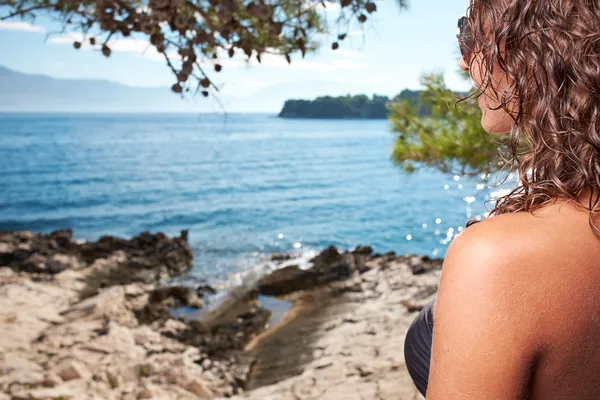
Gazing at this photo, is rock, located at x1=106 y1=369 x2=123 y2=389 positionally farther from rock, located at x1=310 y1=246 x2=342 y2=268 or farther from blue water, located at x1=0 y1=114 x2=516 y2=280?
rock, located at x1=310 y1=246 x2=342 y2=268

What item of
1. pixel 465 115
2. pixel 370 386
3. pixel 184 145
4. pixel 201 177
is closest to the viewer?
pixel 370 386

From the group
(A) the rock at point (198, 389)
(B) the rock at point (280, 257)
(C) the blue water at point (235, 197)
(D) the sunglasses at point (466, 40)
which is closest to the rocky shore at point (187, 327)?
(A) the rock at point (198, 389)

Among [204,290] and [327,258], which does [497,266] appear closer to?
[204,290]

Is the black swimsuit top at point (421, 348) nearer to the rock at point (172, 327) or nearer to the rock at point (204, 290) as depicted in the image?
the rock at point (172, 327)

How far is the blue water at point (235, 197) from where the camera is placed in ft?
62.8

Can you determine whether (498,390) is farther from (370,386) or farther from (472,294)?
(370,386)

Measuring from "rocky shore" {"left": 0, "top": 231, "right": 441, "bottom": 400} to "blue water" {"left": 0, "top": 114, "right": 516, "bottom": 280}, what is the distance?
1999 millimetres

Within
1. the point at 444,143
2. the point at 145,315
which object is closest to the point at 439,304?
the point at 444,143

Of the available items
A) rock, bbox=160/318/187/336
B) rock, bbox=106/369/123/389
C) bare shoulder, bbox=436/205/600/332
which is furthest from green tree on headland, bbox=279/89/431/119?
bare shoulder, bbox=436/205/600/332

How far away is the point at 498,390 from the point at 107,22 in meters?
2.72

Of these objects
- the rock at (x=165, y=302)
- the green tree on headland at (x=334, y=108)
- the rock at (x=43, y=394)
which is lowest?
the rock at (x=165, y=302)

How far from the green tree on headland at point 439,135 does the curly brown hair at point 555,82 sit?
20.5 ft

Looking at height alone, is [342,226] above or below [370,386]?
below

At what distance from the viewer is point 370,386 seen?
16.5ft
